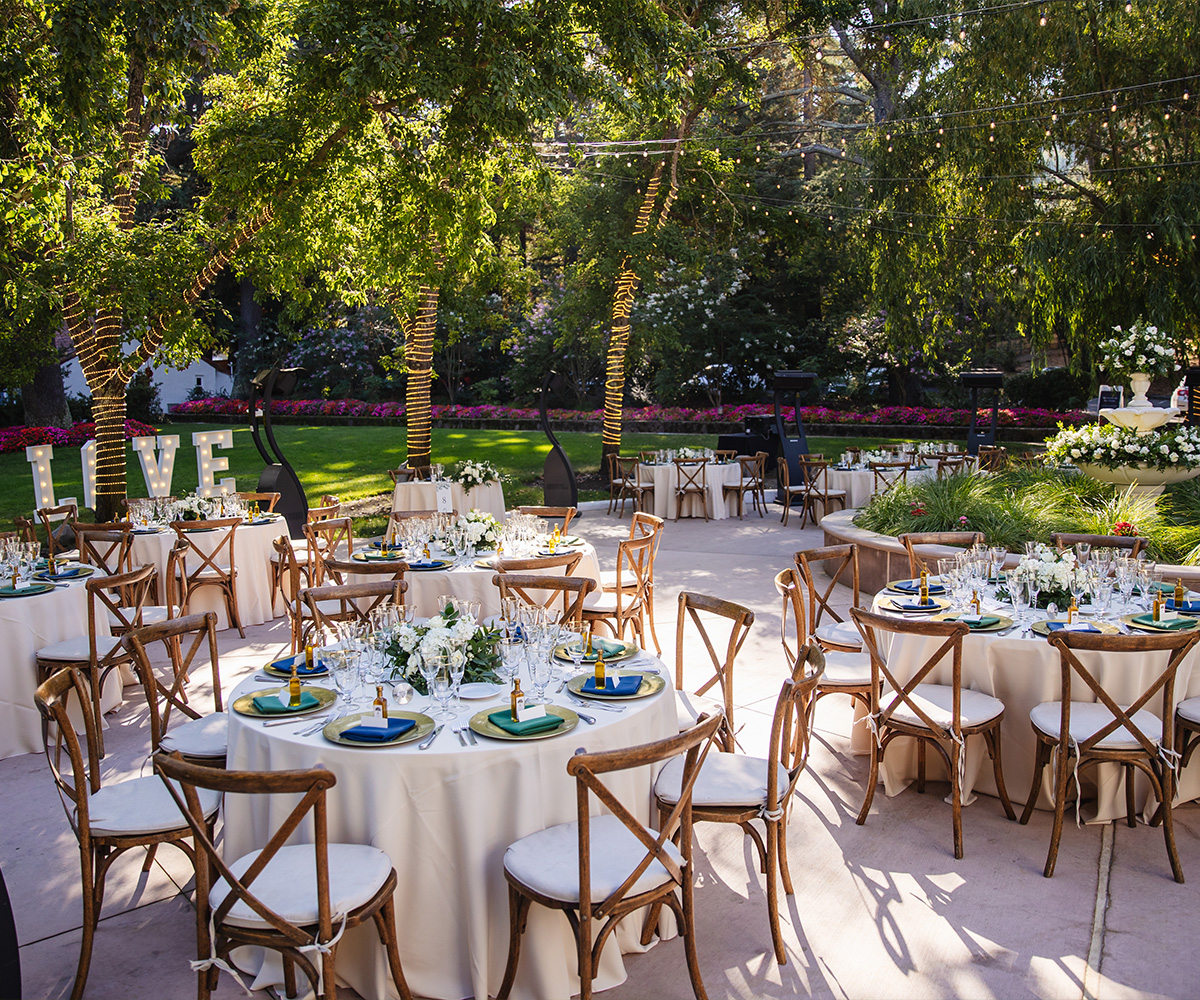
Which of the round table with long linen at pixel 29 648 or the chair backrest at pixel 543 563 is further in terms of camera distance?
the chair backrest at pixel 543 563

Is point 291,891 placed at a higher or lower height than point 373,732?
lower

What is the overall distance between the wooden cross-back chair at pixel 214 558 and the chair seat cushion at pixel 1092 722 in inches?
247

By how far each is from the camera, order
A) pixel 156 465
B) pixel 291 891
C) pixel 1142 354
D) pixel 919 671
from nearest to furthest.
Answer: pixel 291 891 < pixel 919 671 < pixel 1142 354 < pixel 156 465

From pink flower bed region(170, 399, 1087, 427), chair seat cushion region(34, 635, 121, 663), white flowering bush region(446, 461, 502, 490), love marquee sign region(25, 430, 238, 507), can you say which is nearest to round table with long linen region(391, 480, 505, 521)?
white flowering bush region(446, 461, 502, 490)

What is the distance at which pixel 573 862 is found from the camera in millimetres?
2928

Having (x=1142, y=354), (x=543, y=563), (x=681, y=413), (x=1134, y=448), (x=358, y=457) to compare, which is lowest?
(x=358, y=457)

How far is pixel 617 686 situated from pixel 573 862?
2.66ft

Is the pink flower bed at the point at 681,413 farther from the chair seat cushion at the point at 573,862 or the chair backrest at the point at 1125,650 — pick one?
the chair seat cushion at the point at 573,862

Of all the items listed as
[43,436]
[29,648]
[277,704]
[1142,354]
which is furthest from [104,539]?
[43,436]

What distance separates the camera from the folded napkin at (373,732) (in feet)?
10.2

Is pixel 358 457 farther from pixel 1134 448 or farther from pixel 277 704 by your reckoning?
pixel 277 704

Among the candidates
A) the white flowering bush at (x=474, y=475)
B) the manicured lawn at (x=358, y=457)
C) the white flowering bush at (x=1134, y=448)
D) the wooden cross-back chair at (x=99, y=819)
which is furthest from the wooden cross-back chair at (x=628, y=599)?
the manicured lawn at (x=358, y=457)

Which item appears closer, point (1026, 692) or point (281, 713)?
point (281, 713)

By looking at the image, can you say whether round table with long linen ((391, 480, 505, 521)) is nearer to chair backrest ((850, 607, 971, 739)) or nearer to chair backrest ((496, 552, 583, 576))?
chair backrest ((496, 552, 583, 576))
